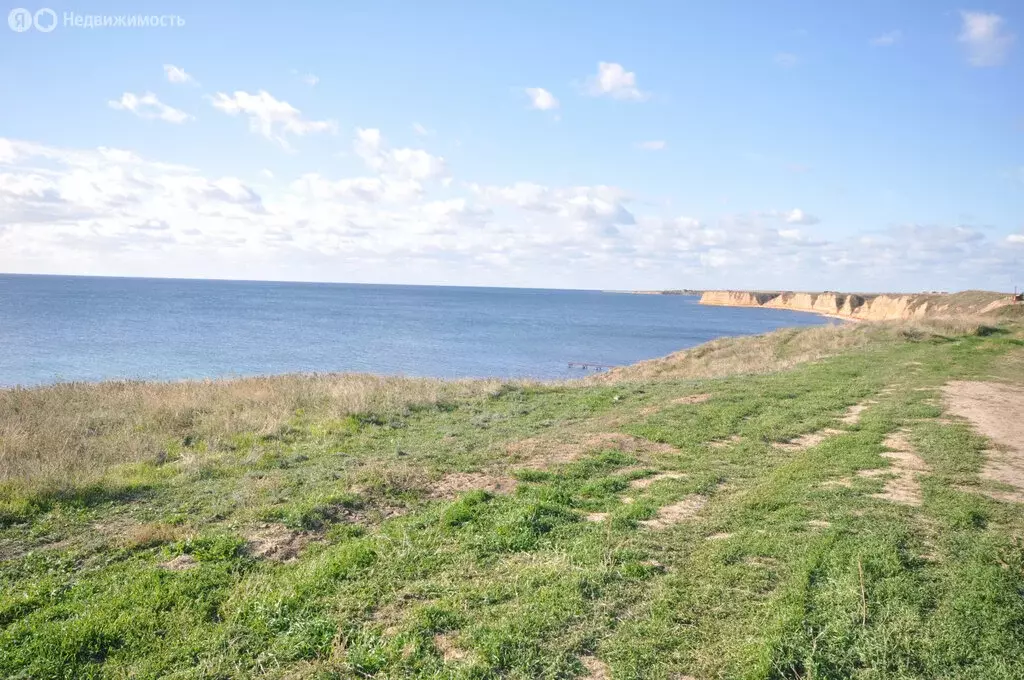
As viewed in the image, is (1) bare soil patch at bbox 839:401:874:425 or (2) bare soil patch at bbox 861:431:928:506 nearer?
(2) bare soil patch at bbox 861:431:928:506

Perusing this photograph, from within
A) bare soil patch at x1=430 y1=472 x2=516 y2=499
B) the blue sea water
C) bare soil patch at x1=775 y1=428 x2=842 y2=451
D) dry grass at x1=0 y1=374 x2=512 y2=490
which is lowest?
the blue sea water

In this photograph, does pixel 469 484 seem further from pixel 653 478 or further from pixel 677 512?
pixel 677 512

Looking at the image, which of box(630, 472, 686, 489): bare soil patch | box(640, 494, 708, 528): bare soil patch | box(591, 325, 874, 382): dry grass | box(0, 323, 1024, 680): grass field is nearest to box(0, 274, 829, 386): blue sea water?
box(591, 325, 874, 382): dry grass

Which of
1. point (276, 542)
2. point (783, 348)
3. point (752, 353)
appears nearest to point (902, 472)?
point (276, 542)

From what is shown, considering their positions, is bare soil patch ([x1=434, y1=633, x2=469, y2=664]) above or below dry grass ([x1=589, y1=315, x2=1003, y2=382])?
below

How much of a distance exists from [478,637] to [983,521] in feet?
20.4

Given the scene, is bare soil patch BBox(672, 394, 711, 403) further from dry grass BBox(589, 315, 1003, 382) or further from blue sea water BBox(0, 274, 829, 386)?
blue sea water BBox(0, 274, 829, 386)

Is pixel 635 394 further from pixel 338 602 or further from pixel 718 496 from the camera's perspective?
pixel 338 602

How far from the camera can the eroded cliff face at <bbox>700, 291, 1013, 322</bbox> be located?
55.5 meters

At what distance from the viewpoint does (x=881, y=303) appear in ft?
295

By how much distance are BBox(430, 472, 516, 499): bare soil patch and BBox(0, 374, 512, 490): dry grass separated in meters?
5.40

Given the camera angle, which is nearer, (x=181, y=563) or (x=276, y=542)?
(x=181, y=563)

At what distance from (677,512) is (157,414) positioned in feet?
41.2

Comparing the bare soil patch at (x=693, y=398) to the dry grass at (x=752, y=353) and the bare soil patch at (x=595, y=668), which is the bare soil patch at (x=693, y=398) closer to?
the dry grass at (x=752, y=353)
